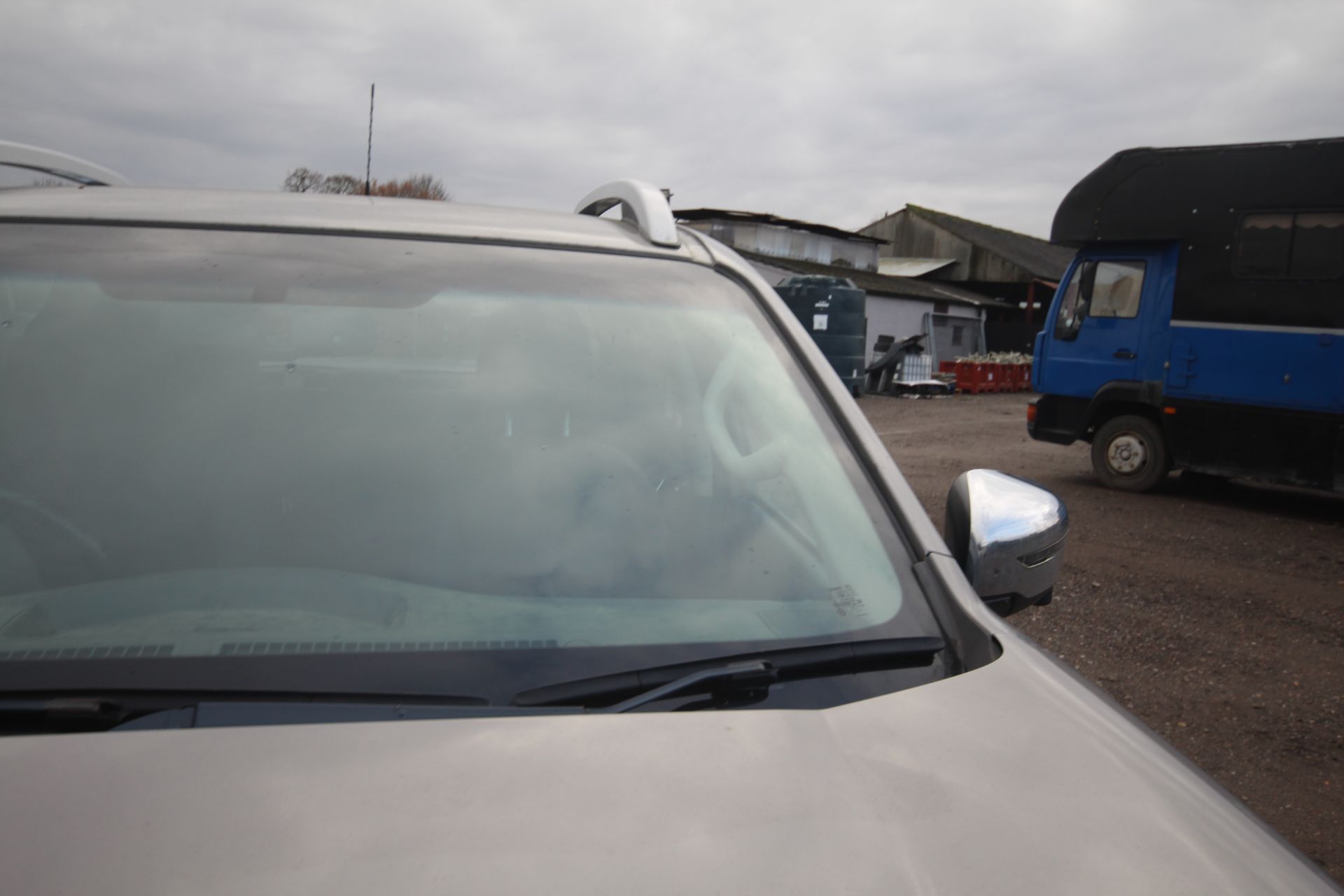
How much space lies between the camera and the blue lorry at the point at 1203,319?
8.54 m

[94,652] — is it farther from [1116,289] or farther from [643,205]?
[1116,289]

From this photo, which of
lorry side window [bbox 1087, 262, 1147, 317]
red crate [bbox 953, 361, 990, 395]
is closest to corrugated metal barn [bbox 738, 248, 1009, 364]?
red crate [bbox 953, 361, 990, 395]

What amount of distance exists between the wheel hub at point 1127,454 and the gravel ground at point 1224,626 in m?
0.30

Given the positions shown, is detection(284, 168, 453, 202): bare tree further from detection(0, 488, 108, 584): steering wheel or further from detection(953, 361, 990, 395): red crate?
detection(953, 361, 990, 395): red crate

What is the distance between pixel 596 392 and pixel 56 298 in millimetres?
835

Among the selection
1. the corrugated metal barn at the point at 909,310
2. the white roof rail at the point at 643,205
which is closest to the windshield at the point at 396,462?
the white roof rail at the point at 643,205

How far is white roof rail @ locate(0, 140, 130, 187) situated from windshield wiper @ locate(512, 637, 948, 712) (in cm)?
146

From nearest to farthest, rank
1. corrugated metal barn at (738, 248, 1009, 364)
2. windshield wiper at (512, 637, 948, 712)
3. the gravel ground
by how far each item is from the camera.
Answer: windshield wiper at (512, 637, 948, 712), the gravel ground, corrugated metal barn at (738, 248, 1009, 364)

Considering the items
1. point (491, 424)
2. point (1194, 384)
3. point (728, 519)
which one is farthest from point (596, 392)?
point (1194, 384)

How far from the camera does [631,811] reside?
0.97 meters

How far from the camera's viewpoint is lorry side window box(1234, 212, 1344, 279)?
849cm

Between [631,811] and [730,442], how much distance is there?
2.76ft

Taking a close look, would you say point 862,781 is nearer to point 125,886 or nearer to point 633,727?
point 633,727

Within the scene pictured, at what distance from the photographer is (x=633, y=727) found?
110 cm
